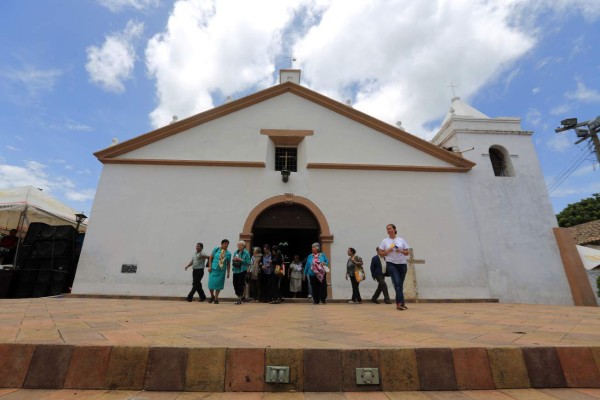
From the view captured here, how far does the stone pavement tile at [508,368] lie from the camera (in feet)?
7.27

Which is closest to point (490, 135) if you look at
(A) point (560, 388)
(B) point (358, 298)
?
(B) point (358, 298)

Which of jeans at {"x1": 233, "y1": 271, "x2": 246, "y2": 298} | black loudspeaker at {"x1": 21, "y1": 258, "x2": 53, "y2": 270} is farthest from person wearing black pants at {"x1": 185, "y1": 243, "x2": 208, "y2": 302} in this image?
black loudspeaker at {"x1": 21, "y1": 258, "x2": 53, "y2": 270}

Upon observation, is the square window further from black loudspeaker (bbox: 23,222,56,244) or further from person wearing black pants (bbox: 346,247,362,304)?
black loudspeaker (bbox: 23,222,56,244)

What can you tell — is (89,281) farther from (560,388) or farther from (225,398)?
(560,388)

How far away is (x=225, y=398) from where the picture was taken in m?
1.97

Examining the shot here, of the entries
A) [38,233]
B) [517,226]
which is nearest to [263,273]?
[38,233]

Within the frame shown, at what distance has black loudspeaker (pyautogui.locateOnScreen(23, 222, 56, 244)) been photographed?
9115 mm

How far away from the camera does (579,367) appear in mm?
2307

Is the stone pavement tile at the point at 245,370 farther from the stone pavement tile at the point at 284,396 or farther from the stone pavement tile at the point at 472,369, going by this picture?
the stone pavement tile at the point at 472,369

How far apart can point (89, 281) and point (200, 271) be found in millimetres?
3808

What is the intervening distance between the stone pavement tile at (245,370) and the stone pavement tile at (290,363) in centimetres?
5

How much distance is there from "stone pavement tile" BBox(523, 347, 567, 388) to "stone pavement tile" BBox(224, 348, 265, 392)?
6.67ft

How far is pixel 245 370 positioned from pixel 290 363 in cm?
33

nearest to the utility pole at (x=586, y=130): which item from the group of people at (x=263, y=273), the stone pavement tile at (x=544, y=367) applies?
the group of people at (x=263, y=273)
